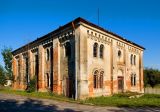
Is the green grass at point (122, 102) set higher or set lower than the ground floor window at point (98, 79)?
lower

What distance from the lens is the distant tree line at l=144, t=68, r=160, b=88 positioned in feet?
157

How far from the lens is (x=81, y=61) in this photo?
2214 centimetres

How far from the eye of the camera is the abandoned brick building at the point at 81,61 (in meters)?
22.3

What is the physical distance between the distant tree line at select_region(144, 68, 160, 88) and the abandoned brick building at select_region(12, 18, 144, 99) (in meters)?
15.2

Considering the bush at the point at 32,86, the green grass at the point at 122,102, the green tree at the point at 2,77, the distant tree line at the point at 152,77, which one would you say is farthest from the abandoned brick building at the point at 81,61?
the distant tree line at the point at 152,77

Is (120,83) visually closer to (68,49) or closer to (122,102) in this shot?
(122,102)

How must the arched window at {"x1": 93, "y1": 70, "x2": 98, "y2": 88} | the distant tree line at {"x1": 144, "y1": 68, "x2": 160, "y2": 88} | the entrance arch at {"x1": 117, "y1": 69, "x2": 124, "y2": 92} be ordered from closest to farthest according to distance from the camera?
the arched window at {"x1": 93, "y1": 70, "x2": 98, "y2": 88}
the entrance arch at {"x1": 117, "y1": 69, "x2": 124, "y2": 92}
the distant tree line at {"x1": 144, "y1": 68, "x2": 160, "y2": 88}

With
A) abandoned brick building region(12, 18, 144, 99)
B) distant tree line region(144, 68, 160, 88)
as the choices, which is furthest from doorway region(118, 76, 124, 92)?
distant tree line region(144, 68, 160, 88)

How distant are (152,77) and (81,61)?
30.3 metres

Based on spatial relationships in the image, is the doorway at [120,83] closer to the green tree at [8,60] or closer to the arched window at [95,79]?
the arched window at [95,79]

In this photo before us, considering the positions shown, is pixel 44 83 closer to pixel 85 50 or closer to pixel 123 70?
pixel 85 50

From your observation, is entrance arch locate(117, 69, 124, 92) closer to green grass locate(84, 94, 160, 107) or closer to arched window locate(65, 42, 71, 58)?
green grass locate(84, 94, 160, 107)

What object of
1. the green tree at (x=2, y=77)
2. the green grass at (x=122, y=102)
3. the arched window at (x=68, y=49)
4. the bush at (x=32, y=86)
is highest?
the arched window at (x=68, y=49)

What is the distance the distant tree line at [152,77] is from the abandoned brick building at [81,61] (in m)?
15.2
